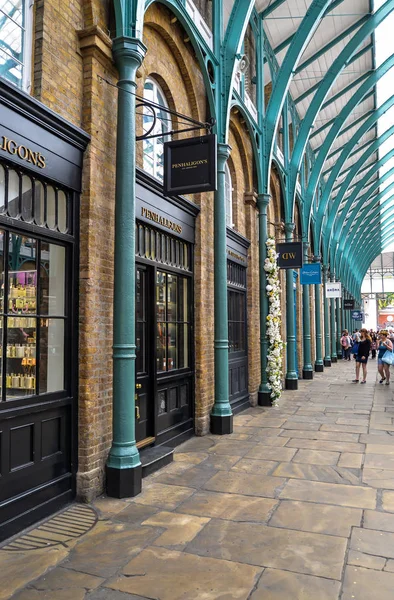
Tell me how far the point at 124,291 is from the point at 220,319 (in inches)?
124

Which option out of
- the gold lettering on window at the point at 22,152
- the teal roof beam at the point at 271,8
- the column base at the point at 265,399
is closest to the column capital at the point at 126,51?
the gold lettering on window at the point at 22,152

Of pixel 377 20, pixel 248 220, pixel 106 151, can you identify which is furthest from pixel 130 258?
pixel 377 20

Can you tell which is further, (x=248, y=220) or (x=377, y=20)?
(x=377, y=20)

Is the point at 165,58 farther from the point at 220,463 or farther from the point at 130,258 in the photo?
the point at 220,463

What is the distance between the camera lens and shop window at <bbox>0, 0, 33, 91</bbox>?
428 centimetres

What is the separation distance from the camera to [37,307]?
442 cm

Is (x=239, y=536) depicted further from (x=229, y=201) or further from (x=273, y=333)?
(x=229, y=201)

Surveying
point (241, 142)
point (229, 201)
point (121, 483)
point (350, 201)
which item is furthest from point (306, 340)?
point (121, 483)

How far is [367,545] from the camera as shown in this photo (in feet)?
12.2

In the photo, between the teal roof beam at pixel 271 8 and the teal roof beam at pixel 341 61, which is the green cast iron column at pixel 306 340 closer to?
the teal roof beam at pixel 341 61

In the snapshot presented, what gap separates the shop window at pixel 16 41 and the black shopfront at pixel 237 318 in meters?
5.69

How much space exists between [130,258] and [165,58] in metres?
3.78

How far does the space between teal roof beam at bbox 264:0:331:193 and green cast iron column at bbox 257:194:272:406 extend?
1.59 feet

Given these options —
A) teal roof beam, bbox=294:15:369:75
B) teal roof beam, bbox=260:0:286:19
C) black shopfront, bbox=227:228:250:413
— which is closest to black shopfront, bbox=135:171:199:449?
black shopfront, bbox=227:228:250:413
